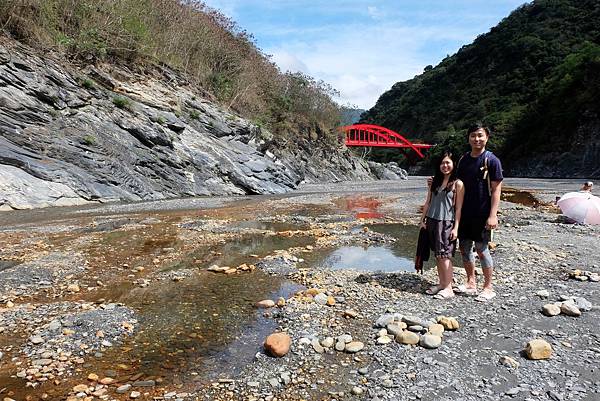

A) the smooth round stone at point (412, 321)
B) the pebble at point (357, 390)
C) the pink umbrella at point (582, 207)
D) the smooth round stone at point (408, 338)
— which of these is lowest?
the pebble at point (357, 390)

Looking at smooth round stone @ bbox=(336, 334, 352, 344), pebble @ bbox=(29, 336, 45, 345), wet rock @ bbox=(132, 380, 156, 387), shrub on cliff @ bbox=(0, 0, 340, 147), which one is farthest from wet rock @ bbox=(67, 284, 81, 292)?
shrub on cliff @ bbox=(0, 0, 340, 147)

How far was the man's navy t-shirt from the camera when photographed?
5.14 metres

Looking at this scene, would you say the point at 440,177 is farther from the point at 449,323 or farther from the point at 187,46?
the point at 187,46

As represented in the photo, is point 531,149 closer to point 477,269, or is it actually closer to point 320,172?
point 320,172

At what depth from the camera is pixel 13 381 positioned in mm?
3484

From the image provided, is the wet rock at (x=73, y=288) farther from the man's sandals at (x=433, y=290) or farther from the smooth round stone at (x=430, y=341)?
the man's sandals at (x=433, y=290)

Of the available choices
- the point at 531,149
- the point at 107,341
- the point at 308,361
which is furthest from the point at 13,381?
the point at 531,149

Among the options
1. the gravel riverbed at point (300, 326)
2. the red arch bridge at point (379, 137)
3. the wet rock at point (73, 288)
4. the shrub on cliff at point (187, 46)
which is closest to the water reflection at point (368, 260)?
the gravel riverbed at point (300, 326)

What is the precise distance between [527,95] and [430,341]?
9485 cm

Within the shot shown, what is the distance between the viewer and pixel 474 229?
17.4 feet

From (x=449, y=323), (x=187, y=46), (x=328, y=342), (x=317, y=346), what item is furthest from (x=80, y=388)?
(x=187, y=46)

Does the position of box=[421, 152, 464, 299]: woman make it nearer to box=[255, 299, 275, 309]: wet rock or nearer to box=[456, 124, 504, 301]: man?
box=[456, 124, 504, 301]: man

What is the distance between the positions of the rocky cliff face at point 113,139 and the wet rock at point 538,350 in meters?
15.3

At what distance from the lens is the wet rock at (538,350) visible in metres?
3.63
